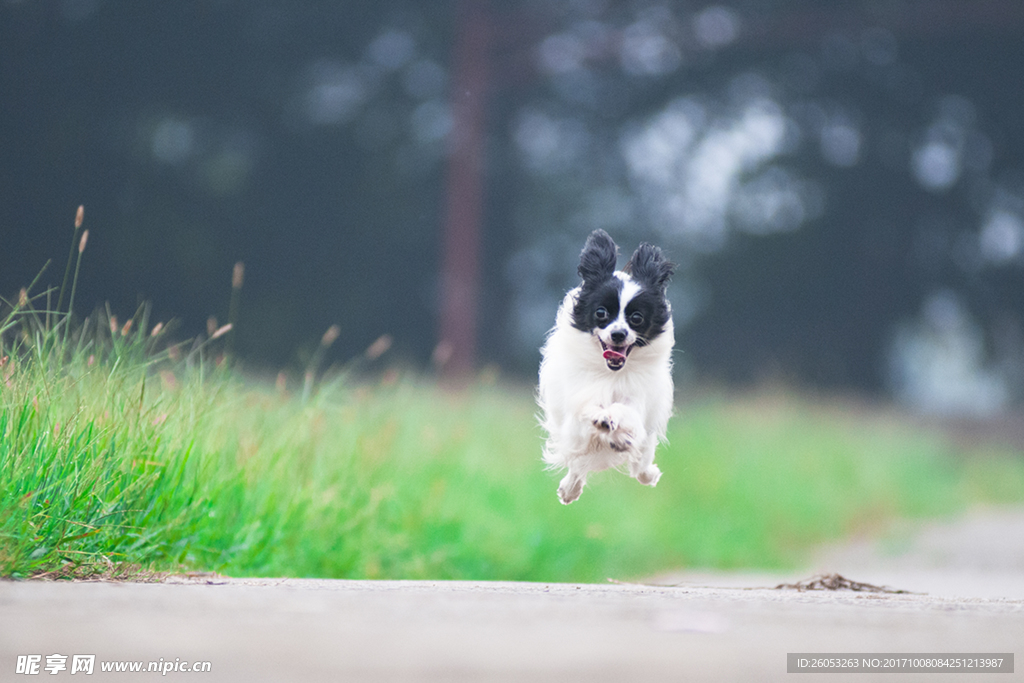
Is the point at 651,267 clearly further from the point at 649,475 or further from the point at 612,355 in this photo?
the point at 649,475

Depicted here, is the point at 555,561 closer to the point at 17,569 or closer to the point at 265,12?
the point at 17,569

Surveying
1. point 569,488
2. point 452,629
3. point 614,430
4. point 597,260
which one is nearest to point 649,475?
point 569,488

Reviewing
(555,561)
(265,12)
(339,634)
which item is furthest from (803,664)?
(265,12)

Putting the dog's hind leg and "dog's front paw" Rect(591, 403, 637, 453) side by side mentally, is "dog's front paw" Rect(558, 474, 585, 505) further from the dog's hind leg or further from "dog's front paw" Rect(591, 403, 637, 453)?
"dog's front paw" Rect(591, 403, 637, 453)

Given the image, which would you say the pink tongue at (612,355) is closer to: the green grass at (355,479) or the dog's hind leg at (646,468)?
the dog's hind leg at (646,468)

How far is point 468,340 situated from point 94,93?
6.43 m

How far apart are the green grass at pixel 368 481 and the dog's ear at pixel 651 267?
95 cm

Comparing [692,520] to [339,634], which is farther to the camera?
[692,520]

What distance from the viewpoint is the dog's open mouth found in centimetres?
409

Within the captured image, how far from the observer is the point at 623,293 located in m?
4.30

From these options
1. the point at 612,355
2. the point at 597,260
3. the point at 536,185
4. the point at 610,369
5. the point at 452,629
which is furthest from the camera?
the point at 536,185

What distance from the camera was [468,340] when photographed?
14.3 m

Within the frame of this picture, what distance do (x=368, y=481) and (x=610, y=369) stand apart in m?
2.37

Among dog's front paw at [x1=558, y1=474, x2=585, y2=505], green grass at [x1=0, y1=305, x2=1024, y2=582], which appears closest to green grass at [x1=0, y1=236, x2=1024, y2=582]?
green grass at [x1=0, y1=305, x2=1024, y2=582]
